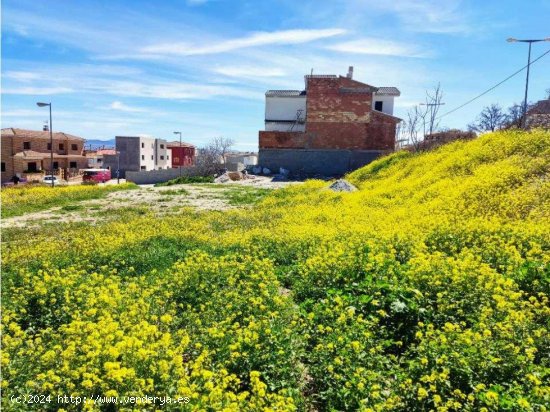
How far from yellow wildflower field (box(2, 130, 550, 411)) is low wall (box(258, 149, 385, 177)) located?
85.6 feet

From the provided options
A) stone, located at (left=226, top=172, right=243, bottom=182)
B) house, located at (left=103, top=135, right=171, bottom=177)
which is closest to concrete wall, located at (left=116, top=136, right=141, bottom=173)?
house, located at (left=103, top=135, right=171, bottom=177)

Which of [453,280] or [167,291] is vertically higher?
[453,280]

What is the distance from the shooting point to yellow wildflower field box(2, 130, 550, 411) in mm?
3799

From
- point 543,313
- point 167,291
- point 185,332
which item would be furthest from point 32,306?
point 543,313

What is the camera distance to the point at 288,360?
4402 mm

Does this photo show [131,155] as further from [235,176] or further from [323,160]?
[323,160]

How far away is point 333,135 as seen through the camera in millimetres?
38469

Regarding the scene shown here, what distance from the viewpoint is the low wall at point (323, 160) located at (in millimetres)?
37688

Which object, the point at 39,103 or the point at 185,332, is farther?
the point at 39,103

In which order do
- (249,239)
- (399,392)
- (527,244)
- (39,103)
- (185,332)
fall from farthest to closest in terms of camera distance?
(39,103) → (249,239) → (527,244) → (185,332) → (399,392)

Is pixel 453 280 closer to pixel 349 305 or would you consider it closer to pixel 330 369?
pixel 349 305

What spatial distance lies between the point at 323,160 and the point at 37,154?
4408cm

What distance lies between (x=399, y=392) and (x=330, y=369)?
2.22 ft

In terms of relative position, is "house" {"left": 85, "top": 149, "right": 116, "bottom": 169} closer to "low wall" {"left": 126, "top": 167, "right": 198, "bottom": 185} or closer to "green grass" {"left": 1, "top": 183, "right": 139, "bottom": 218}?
"low wall" {"left": 126, "top": 167, "right": 198, "bottom": 185}
